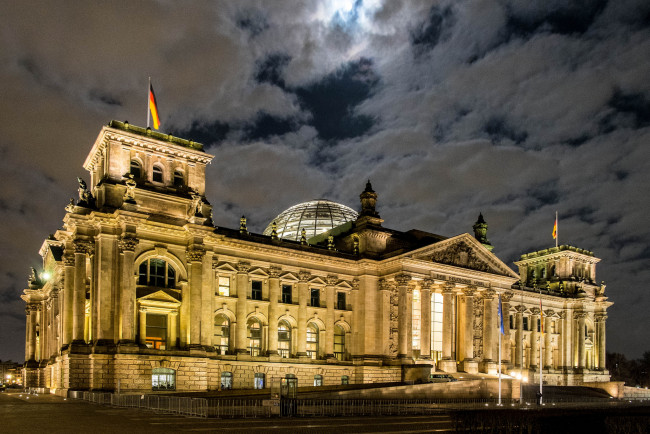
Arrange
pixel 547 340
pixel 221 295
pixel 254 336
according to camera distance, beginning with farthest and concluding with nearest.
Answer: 1. pixel 547 340
2. pixel 254 336
3. pixel 221 295

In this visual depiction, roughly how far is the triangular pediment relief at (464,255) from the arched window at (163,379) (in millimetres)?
30709

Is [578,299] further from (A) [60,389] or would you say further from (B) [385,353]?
(A) [60,389]

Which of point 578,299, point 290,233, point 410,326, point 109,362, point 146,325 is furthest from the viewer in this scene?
point 578,299

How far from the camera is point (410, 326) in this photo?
230 feet

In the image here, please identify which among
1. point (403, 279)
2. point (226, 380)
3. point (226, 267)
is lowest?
point (226, 380)

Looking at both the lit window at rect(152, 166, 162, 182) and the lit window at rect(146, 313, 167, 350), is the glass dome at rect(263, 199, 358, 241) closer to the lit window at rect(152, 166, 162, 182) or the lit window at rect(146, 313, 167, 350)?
the lit window at rect(152, 166, 162, 182)

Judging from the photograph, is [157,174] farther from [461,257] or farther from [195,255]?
[461,257]

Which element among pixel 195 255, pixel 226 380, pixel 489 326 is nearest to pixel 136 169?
pixel 195 255

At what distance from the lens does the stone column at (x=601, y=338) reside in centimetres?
10025

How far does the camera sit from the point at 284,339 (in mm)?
65438

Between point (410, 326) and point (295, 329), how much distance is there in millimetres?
14069

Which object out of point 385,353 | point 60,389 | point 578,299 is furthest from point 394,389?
point 578,299

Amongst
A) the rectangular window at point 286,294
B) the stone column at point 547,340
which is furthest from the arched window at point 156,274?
the stone column at point 547,340

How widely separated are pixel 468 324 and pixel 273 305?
2629cm
